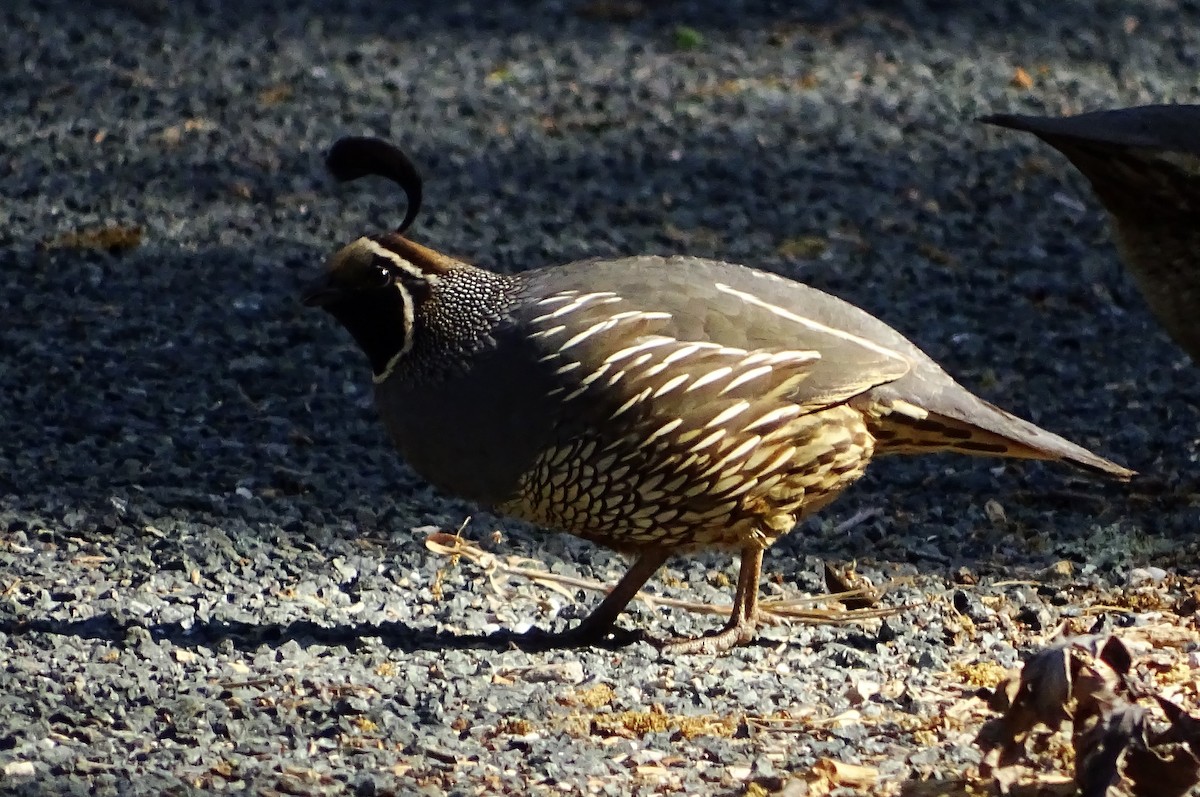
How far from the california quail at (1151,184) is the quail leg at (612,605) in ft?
4.44

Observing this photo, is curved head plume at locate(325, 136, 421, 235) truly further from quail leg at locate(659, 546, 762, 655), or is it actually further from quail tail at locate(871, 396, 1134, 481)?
quail tail at locate(871, 396, 1134, 481)

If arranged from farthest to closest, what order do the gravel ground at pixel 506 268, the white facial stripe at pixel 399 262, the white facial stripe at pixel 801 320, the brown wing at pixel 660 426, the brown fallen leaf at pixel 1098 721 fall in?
the white facial stripe at pixel 399 262 → the white facial stripe at pixel 801 320 → the brown wing at pixel 660 426 → the gravel ground at pixel 506 268 → the brown fallen leaf at pixel 1098 721

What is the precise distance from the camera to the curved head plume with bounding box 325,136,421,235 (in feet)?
14.3

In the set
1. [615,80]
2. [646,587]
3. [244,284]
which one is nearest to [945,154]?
[615,80]

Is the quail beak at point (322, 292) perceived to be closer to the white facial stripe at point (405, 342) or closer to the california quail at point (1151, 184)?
the white facial stripe at point (405, 342)

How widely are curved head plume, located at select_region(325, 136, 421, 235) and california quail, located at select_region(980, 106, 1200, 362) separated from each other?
145 centimetres

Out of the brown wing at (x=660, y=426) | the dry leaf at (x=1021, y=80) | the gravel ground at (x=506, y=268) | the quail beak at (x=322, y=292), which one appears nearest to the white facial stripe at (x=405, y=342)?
the quail beak at (x=322, y=292)

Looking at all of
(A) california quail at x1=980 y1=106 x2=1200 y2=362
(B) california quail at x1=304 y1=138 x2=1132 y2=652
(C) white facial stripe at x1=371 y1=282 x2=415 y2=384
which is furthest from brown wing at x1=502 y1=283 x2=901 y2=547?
(A) california quail at x1=980 y1=106 x2=1200 y2=362

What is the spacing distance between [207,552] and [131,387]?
1.26 metres

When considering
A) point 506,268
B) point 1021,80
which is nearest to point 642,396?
point 506,268

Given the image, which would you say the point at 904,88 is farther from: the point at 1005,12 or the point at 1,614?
the point at 1,614

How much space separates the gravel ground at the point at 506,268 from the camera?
3.59 metres

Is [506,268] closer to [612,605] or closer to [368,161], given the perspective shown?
[368,161]

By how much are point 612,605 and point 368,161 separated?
3.99ft
